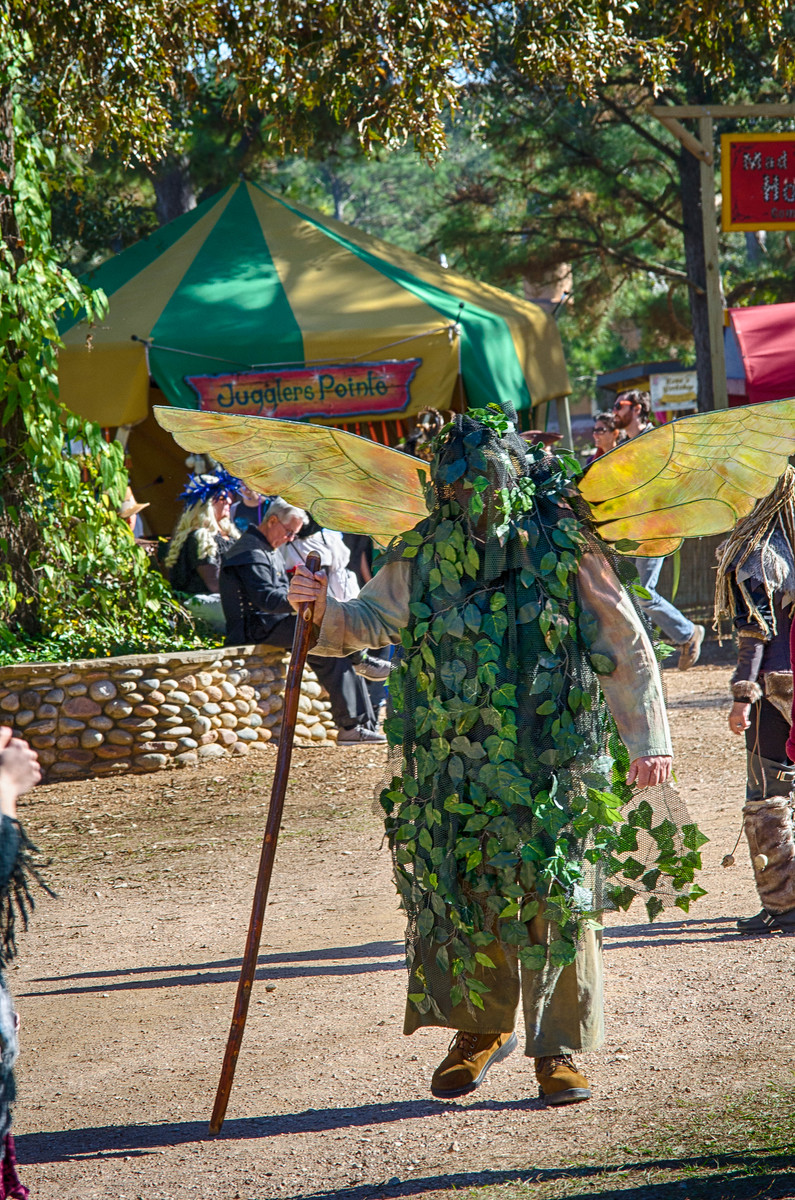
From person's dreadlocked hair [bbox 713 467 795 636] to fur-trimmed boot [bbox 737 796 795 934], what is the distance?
27.6 inches

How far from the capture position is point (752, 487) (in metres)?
3.67

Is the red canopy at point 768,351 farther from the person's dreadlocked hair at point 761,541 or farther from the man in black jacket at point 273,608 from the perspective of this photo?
the person's dreadlocked hair at point 761,541

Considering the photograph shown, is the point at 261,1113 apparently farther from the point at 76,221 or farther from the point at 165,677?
the point at 76,221

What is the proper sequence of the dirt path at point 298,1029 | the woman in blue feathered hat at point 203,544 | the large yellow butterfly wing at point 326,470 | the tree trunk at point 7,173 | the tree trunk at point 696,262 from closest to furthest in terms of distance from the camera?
the dirt path at point 298,1029 < the large yellow butterfly wing at point 326,470 < the tree trunk at point 7,173 < the woman in blue feathered hat at point 203,544 < the tree trunk at point 696,262

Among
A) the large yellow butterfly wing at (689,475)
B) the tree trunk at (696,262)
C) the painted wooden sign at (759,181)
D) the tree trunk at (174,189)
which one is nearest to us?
the large yellow butterfly wing at (689,475)

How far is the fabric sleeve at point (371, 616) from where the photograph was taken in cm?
376

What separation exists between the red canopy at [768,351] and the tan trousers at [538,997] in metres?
8.58

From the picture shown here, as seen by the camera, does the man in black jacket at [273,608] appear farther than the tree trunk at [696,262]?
No

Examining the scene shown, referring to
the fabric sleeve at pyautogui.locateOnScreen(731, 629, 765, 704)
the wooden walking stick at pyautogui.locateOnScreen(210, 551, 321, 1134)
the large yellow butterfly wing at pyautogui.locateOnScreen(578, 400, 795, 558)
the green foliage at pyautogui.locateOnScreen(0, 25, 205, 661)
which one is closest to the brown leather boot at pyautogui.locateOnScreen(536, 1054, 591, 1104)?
the wooden walking stick at pyautogui.locateOnScreen(210, 551, 321, 1134)

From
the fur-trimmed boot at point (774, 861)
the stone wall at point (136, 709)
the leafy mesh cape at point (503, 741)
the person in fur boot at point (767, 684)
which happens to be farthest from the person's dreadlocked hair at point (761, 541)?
the stone wall at point (136, 709)

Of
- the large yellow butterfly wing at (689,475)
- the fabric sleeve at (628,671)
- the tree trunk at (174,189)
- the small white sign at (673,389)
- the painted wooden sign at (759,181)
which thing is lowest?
the small white sign at (673,389)

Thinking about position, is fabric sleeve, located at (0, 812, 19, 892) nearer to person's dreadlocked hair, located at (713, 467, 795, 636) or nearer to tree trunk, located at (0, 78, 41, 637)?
person's dreadlocked hair, located at (713, 467, 795, 636)

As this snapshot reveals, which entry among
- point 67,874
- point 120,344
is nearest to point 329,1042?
point 67,874

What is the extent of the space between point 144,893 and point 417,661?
307cm
